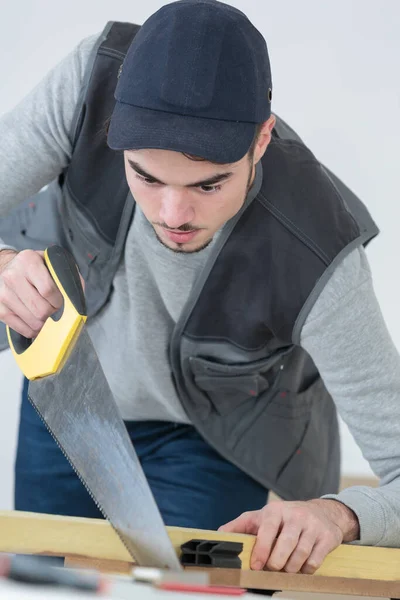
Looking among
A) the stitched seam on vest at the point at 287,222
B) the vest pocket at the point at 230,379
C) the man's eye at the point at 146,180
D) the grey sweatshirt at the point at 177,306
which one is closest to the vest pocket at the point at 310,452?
the vest pocket at the point at 230,379

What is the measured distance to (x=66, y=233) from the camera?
1562 mm

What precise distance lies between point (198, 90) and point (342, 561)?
586 mm

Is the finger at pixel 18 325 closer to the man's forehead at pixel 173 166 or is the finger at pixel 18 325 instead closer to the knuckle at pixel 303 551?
the man's forehead at pixel 173 166

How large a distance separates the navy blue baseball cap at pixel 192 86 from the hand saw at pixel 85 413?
7.4 inches

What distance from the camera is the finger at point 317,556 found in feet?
3.50

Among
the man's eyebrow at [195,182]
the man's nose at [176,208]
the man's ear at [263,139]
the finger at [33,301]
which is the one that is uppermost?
the man's ear at [263,139]

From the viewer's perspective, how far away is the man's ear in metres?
1.21

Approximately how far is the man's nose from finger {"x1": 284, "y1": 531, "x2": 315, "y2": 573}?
420 mm

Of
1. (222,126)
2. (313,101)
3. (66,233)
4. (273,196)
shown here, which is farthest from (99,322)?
(313,101)

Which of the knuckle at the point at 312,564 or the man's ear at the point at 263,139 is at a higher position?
the man's ear at the point at 263,139

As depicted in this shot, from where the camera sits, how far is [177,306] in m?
1.43

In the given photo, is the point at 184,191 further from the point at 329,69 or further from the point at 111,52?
the point at 329,69

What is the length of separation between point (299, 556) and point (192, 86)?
567 millimetres

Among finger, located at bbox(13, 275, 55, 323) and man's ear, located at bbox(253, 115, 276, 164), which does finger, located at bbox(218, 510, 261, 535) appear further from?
man's ear, located at bbox(253, 115, 276, 164)
